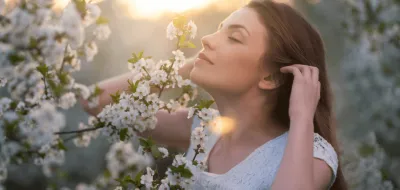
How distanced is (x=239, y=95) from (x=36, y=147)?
1.02m

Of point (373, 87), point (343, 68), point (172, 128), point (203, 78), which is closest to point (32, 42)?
point (203, 78)

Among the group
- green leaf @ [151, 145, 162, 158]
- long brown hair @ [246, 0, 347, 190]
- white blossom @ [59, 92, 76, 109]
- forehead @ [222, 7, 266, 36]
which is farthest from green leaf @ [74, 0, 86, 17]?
long brown hair @ [246, 0, 347, 190]

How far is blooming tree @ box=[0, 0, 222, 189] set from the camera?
4.54 feet

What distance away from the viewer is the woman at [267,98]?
7.14 feet

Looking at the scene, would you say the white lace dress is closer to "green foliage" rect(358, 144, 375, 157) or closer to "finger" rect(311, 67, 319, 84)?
"finger" rect(311, 67, 319, 84)

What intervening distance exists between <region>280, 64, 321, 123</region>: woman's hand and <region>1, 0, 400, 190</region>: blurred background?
7.91 ft

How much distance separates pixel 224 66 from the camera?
2.28 meters

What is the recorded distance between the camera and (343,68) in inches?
455

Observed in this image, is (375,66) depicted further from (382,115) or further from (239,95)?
(239,95)

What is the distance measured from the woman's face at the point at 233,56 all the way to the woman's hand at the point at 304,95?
0.21m

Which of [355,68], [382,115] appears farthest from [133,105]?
[355,68]

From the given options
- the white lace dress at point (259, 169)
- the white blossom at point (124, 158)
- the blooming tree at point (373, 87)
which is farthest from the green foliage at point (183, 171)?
the blooming tree at point (373, 87)

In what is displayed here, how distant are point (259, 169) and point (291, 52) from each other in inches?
24.5

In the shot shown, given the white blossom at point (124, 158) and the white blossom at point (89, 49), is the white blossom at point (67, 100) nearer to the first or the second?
the white blossom at point (89, 49)
